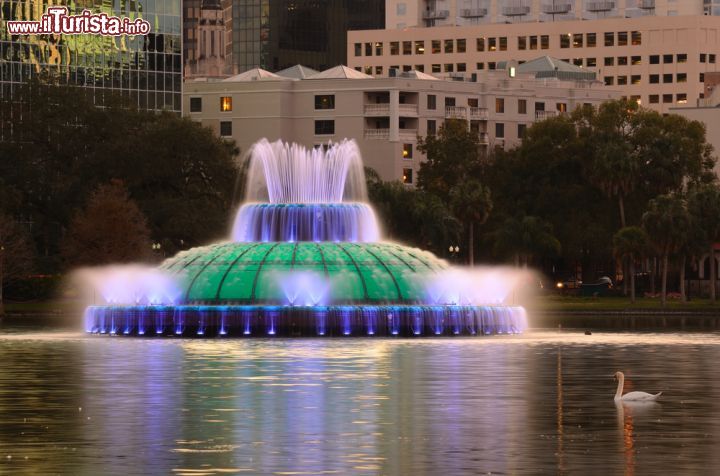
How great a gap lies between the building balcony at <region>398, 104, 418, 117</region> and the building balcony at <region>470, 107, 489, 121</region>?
745 centimetres

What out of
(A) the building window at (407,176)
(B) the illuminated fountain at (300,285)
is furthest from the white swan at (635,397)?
(A) the building window at (407,176)

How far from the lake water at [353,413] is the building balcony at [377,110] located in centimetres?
12201

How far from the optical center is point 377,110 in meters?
172

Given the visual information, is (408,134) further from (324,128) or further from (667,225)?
(667,225)

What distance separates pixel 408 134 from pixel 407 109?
2.51 m

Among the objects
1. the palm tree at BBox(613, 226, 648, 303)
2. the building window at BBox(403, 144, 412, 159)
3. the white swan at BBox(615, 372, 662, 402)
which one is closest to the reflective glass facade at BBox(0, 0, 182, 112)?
the building window at BBox(403, 144, 412, 159)

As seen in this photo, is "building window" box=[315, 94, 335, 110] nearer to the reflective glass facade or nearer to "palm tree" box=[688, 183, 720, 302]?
the reflective glass facade

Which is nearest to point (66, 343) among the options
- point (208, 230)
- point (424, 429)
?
point (424, 429)

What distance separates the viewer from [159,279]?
66438 millimetres

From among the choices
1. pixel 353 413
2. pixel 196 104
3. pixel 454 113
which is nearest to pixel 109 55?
pixel 196 104

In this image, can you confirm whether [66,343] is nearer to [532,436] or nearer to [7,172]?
[532,436]

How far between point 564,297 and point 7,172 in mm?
37605

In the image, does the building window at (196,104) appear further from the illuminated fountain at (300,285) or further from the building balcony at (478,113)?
the illuminated fountain at (300,285)

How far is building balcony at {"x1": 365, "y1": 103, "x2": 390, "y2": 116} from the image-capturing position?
172000 mm
